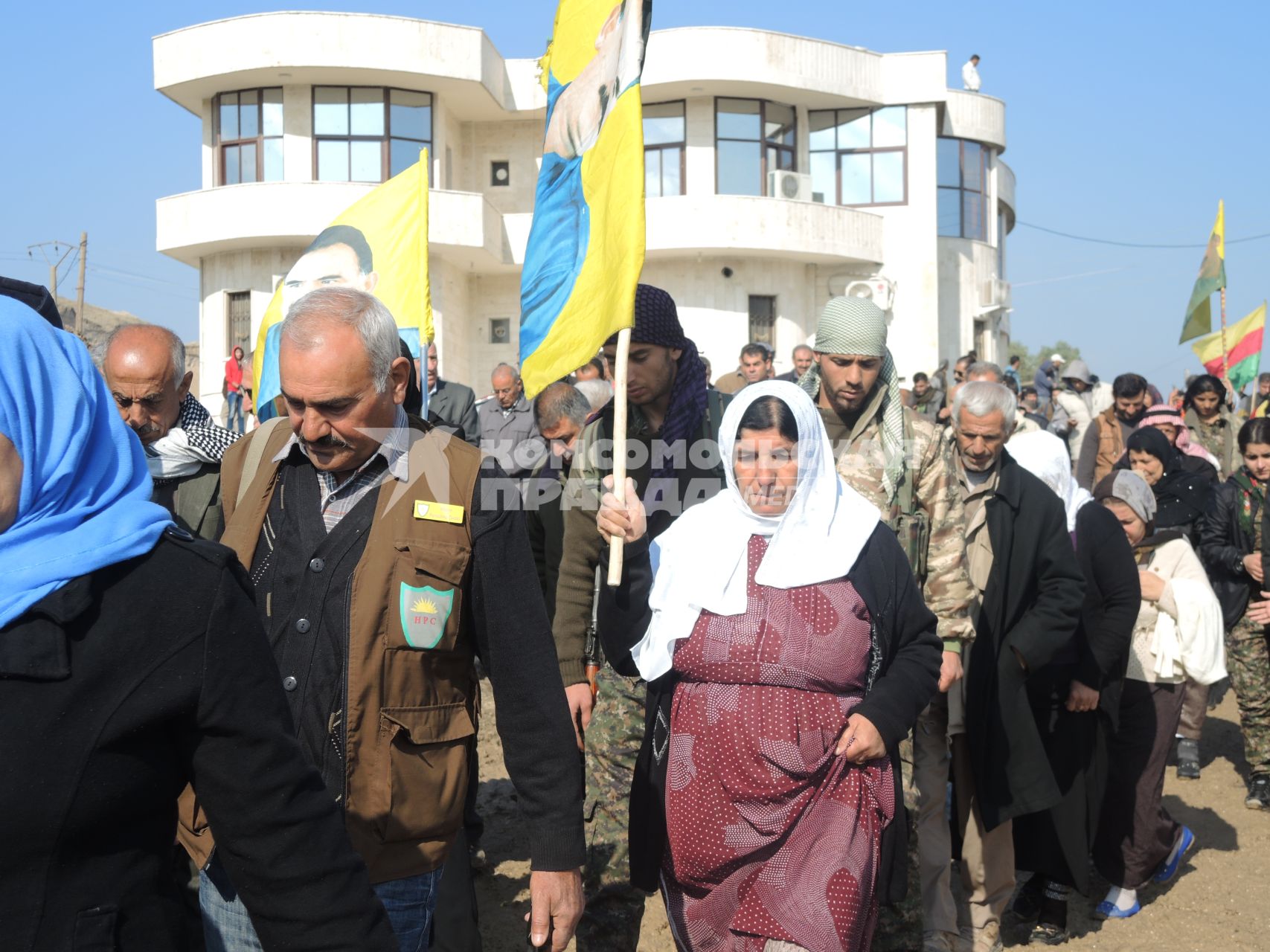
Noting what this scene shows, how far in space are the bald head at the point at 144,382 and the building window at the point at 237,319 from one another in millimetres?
25716

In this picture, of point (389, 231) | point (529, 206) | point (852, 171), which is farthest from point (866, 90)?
point (389, 231)

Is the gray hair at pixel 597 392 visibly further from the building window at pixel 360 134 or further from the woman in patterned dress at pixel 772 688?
the building window at pixel 360 134

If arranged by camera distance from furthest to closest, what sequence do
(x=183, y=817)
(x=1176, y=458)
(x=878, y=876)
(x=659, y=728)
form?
(x=1176, y=458)
(x=659, y=728)
(x=878, y=876)
(x=183, y=817)

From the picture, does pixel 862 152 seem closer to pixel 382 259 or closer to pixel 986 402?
pixel 382 259

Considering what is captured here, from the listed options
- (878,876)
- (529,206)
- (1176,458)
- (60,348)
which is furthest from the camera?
(529,206)

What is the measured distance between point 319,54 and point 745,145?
9.88 meters

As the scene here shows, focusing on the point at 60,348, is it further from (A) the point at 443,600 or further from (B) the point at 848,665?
(B) the point at 848,665

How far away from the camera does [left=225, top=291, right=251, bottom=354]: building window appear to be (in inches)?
1139

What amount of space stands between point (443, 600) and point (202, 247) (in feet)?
93.1

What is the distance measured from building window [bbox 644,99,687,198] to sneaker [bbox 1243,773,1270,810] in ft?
79.8

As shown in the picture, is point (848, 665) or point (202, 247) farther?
point (202, 247)

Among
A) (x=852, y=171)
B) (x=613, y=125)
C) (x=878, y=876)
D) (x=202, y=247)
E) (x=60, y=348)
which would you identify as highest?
(x=852, y=171)

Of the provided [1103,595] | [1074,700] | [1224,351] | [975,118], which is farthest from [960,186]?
[1074,700]

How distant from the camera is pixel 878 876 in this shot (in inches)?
138
